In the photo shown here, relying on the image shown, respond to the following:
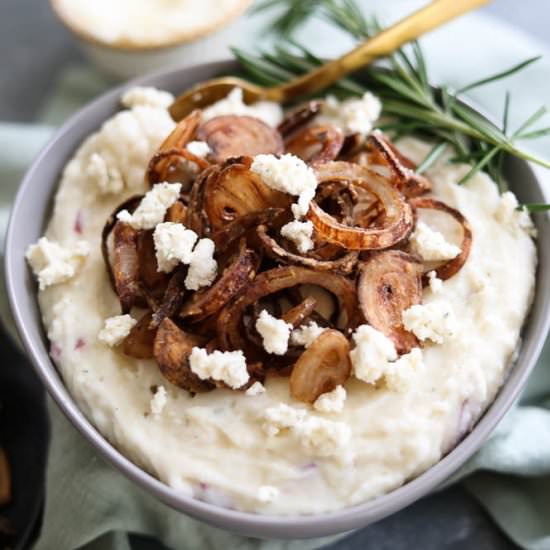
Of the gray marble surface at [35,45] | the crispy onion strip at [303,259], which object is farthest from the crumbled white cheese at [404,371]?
the gray marble surface at [35,45]

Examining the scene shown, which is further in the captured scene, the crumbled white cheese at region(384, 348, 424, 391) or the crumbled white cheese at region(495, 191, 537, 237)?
the crumbled white cheese at region(495, 191, 537, 237)

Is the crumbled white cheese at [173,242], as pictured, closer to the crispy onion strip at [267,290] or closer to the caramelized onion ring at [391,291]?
the crispy onion strip at [267,290]

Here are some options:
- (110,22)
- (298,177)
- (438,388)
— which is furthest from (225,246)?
(110,22)

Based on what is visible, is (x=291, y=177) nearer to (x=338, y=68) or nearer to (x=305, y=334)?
(x=305, y=334)

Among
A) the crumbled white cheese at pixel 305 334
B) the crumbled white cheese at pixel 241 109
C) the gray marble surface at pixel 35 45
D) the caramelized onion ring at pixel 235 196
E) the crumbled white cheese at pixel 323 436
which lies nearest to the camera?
the crumbled white cheese at pixel 323 436

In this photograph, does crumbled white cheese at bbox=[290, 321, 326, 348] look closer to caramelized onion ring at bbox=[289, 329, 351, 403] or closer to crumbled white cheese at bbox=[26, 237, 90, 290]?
caramelized onion ring at bbox=[289, 329, 351, 403]

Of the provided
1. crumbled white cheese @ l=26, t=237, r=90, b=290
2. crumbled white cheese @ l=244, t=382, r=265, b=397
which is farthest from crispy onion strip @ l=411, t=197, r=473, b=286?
crumbled white cheese @ l=26, t=237, r=90, b=290

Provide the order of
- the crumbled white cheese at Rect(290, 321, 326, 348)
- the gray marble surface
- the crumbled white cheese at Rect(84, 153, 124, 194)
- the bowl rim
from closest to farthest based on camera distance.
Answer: the crumbled white cheese at Rect(290, 321, 326, 348), the crumbled white cheese at Rect(84, 153, 124, 194), the bowl rim, the gray marble surface
